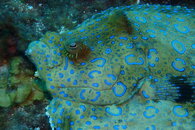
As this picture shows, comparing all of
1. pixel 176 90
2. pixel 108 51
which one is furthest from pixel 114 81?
pixel 176 90

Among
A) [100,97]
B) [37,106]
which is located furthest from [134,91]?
[37,106]

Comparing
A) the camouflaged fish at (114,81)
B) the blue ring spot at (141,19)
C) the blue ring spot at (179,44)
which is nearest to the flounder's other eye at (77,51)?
the camouflaged fish at (114,81)

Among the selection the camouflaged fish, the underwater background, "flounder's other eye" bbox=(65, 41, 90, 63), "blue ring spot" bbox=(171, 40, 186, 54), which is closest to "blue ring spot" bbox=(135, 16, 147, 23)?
the camouflaged fish

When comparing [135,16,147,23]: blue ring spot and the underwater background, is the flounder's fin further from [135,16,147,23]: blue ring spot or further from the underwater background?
the underwater background

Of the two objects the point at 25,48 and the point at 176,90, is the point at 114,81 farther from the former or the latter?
the point at 25,48

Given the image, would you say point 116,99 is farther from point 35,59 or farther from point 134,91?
point 35,59

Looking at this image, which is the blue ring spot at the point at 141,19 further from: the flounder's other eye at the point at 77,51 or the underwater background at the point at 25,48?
the underwater background at the point at 25,48
